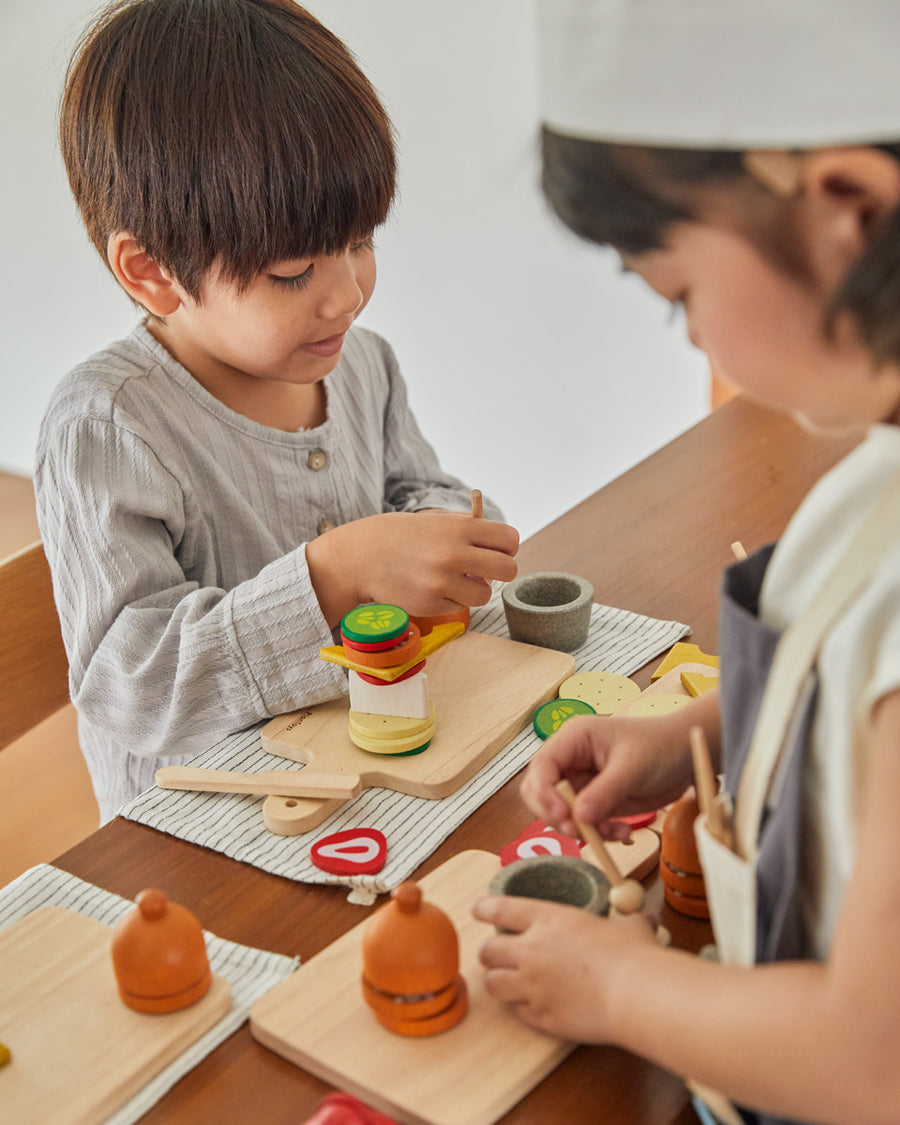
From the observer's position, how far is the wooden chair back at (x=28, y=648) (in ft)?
2.87

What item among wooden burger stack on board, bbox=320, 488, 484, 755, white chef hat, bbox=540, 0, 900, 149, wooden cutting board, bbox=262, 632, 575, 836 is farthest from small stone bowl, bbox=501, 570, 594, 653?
white chef hat, bbox=540, 0, 900, 149

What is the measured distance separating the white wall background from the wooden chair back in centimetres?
111

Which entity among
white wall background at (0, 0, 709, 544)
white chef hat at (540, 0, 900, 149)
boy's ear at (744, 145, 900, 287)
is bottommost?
white wall background at (0, 0, 709, 544)

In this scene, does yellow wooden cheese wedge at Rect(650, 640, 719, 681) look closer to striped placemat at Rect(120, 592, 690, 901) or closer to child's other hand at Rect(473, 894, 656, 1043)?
striped placemat at Rect(120, 592, 690, 901)

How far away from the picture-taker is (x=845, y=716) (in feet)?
1.30

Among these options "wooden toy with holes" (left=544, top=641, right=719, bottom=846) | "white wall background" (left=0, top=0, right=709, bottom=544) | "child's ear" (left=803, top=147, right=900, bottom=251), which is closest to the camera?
"child's ear" (left=803, top=147, right=900, bottom=251)

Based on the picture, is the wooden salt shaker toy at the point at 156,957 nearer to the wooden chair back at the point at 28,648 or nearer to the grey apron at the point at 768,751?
the grey apron at the point at 768,751

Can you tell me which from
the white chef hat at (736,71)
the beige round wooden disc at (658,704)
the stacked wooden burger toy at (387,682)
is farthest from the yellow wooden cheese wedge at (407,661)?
the white chef hat at (736,71)

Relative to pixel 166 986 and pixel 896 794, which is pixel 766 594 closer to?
pixel 896 794

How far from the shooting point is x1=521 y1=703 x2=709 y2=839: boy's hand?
0.54m

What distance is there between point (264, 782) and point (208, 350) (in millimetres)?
418

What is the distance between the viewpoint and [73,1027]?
0.51 m

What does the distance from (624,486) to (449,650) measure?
→ 13.4 inches

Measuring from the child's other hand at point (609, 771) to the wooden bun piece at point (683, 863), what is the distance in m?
0.02
